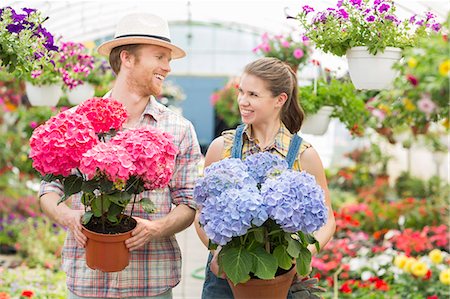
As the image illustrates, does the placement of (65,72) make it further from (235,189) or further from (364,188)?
(364,188)

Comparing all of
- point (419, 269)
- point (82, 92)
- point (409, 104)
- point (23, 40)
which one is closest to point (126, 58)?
point (23, 40)

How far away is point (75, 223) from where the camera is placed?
224cm

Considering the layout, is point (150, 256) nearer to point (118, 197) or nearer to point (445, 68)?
point (118, 197)

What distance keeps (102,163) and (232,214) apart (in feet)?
1.29

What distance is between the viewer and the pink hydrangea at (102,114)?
2.17m

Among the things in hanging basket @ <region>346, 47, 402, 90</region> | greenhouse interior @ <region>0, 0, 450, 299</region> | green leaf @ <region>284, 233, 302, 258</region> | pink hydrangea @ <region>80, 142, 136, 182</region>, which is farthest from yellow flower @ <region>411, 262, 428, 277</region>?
pink hydrangea @ <region>80, 142, 136, 182</region>

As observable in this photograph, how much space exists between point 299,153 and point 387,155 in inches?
380

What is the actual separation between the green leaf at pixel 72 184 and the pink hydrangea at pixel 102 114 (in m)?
0.17

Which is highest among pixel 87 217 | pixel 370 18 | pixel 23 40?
pixel 370 18

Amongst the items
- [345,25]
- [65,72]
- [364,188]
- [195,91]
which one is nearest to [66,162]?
[345,25]

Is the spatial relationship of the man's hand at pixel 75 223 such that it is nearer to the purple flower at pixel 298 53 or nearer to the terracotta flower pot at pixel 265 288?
the terracotta flower pot at pixel 265 288

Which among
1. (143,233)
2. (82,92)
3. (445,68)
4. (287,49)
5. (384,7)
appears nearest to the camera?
(445,68)

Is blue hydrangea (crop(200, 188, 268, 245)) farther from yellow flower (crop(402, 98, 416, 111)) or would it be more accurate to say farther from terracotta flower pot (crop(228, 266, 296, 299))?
yellow flower (crop(402, 98, 416, 111))

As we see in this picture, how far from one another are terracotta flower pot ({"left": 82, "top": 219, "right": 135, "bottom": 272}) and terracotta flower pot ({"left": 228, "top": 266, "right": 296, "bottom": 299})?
14.5 inches
